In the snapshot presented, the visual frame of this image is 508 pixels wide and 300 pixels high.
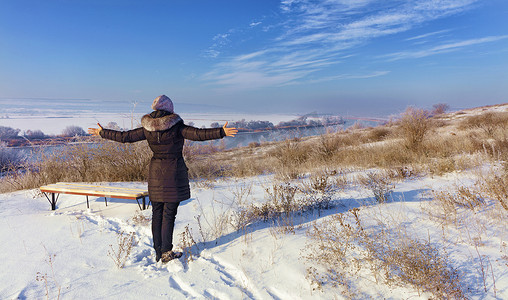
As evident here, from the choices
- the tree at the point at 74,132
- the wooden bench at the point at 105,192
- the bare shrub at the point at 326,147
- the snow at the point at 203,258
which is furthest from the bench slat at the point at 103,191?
the bare shrub at the point at 326,147

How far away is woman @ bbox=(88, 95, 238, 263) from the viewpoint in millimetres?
3150

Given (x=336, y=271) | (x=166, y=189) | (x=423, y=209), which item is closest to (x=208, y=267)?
(x=166, y=189)

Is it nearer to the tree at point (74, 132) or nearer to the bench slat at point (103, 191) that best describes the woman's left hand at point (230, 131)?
the bench slat at point (103, 191)

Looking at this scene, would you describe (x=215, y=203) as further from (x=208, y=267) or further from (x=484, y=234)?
(x=484, y=234)

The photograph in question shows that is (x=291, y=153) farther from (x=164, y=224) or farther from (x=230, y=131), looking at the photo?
(x=164, y=224)

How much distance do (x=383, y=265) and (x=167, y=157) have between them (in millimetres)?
2639

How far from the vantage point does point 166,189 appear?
3.22 metres

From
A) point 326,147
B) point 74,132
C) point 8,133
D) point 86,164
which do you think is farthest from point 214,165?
point 8,133

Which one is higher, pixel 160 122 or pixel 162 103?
pixel 162 103

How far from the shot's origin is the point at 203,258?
3322 millimetres

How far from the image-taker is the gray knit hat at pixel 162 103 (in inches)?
125

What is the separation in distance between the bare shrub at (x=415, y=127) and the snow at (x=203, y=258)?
5082 mm

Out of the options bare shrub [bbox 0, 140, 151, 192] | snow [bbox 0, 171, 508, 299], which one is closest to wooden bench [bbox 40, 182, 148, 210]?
snow [bbox 0, 171, 508, 299]

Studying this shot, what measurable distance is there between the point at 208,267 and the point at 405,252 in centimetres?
212
